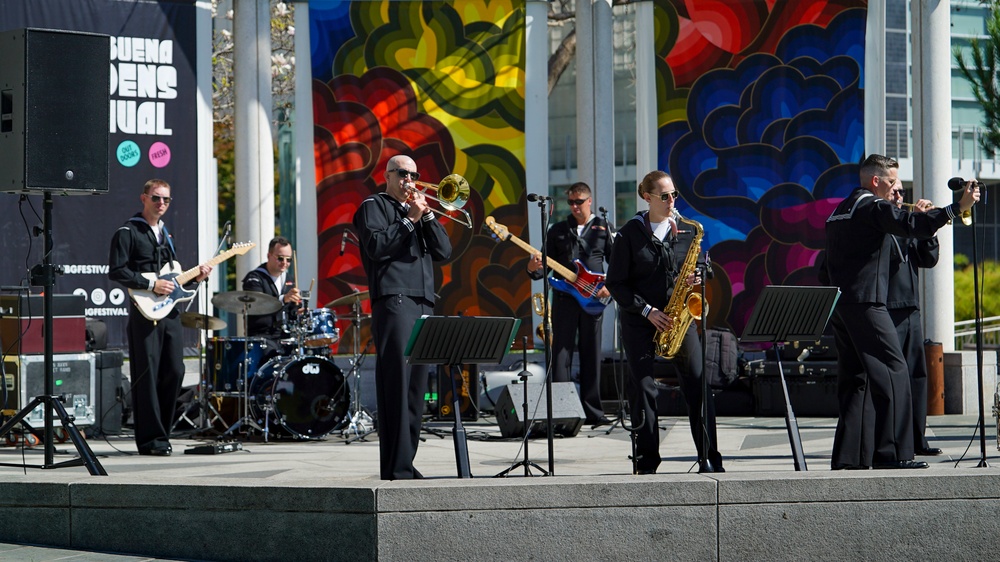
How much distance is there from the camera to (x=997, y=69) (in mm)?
16406

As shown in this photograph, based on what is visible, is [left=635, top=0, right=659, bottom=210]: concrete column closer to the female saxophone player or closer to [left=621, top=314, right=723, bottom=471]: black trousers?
the female saxophone player

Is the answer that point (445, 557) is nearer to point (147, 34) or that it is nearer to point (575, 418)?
point (575, 418)

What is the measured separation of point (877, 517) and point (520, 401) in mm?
4377

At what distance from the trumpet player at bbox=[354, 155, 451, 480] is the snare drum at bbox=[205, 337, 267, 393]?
12.2 feet

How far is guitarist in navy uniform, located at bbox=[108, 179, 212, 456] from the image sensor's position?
29.1 feet

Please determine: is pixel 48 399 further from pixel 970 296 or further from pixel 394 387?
pixel 970 296

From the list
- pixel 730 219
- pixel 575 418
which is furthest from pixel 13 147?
pixel 730 219

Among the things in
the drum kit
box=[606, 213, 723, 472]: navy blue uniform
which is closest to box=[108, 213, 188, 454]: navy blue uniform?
the drum kit

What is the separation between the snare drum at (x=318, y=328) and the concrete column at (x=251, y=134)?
1886 millimetres

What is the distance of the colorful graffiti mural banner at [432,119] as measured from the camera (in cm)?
1238

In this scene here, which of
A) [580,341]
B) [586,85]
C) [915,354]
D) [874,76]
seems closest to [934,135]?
[874,76]

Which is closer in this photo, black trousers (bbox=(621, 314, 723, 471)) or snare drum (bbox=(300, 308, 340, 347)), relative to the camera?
black trousers (bbox=(621, 314, 723, 471))

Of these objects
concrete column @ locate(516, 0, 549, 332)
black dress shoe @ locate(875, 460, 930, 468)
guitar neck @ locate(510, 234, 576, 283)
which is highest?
concrete column @ locate(516, 0, 549, 332)

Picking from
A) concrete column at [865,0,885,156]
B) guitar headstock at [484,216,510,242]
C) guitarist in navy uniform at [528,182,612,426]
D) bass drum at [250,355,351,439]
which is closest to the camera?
guitar headstock at [484,216,510,242]
